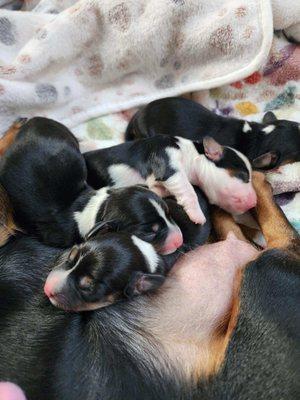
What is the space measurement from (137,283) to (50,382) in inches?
14.0

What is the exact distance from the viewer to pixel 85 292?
4.80 ft

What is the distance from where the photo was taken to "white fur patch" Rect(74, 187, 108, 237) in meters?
1.74

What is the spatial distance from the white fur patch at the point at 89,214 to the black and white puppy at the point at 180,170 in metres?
0.17

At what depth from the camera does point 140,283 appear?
148 cm

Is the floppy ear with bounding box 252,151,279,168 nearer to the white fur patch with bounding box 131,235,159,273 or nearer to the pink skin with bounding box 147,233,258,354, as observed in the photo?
the pink skin with bounding box 147,233,258,354

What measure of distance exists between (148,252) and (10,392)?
54cm

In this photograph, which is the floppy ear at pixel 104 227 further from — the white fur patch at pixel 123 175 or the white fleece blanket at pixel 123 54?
the white fleece blanket at pixel 123 54

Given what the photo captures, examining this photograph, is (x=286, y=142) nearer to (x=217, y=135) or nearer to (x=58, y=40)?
(x=217, y=135)

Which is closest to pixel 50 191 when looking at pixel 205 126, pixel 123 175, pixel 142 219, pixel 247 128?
pixel 123 175

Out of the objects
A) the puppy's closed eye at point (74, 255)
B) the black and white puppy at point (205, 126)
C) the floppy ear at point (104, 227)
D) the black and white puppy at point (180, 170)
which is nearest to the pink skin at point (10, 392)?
the puppy's closed eye at point (74, 255)

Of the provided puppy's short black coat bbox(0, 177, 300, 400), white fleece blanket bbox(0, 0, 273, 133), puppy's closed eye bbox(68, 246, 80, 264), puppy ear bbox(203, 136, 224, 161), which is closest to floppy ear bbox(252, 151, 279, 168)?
puppy ear bbox(203, 136, 224, 161)

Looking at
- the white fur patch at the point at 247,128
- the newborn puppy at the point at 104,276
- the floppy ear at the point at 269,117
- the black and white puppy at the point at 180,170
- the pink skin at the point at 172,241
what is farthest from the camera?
the floppy ear at the point at 269,117

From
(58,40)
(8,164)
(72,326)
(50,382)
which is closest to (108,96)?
(58,40)

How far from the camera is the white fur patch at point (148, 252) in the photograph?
1.51m
